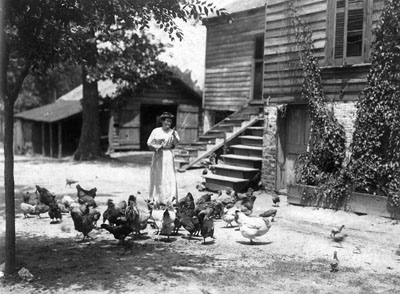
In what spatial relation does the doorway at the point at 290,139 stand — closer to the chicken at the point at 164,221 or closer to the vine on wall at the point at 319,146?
the vine on wall at the point at 319,146

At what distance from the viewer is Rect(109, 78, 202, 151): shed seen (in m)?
26.5

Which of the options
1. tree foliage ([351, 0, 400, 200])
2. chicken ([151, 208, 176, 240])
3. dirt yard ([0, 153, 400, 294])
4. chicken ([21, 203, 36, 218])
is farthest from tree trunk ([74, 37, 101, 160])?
tree foliage ([351, 0, 400, 200])

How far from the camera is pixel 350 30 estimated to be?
11.0 meters

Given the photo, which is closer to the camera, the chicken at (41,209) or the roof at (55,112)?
the chicken at (41,209)

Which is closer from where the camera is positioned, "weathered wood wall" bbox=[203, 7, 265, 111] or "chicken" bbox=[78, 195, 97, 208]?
"chicken" bbox=[78, 195, 97, 208]

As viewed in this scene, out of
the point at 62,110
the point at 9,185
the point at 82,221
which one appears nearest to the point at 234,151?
the point at 82,221

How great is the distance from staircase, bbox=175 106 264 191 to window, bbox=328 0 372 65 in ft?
12.9

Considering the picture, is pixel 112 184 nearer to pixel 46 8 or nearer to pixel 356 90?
pixel 356 90

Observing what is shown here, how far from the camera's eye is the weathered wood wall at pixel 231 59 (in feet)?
65.9

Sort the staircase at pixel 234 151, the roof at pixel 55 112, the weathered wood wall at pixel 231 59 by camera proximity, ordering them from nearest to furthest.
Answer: the staircase at pixel 234 151
the weathered wood wall at pixel 231 59
the roof at pixel 55 112

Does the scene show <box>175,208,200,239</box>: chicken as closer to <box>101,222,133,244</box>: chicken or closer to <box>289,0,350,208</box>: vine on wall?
<box>101,222,133,244</box>: chicken

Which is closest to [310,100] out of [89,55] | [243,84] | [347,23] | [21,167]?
[347,23]

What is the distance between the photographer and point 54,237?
322 inches

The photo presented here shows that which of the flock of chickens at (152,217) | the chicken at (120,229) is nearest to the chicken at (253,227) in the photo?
the flock of chickens at (152,217)
